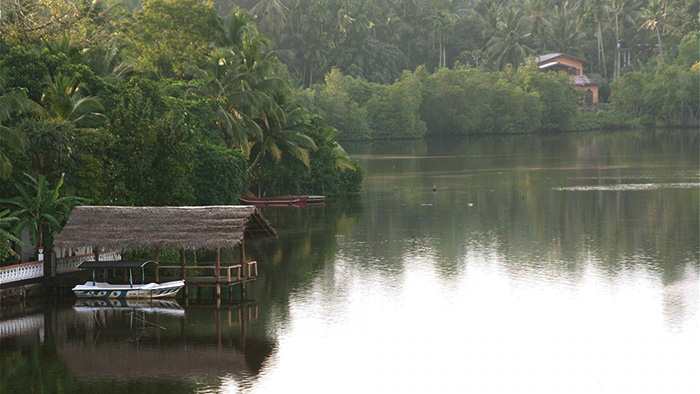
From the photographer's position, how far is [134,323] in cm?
3838

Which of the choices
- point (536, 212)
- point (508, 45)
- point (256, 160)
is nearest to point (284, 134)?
point (256, 160)

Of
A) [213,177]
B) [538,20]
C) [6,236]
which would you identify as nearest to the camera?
[6,236]

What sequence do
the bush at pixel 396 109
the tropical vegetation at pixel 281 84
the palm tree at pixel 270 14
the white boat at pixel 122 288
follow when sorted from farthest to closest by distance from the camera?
the palm tree at pixel 270 14 → the bush at pixel 396 109 → the tropical vegetation at pixel 281 84 → the white boat at pixel 122 288

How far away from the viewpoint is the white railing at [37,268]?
41.6 meters

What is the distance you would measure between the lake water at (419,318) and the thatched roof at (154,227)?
2705 millimetres

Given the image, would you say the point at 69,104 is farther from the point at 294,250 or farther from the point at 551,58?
the point at 551,58

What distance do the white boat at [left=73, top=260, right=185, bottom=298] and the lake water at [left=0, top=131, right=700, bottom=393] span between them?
568mm

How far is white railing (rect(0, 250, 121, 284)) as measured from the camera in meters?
41.6

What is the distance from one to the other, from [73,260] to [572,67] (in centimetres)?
14441

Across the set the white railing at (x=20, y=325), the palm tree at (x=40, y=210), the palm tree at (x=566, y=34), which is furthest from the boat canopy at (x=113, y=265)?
the palm tree at (x=566, y=34)

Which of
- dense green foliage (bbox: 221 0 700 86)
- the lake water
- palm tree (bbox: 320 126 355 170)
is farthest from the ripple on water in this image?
dense green foliage (bbox: 221 0 700 86)

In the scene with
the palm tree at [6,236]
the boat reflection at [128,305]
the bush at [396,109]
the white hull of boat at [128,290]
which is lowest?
the boat reflection at [128,305]

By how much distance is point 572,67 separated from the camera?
17700 centimetres

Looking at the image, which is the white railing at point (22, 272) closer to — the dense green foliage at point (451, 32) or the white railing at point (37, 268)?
the white railing at point (37, 268)
